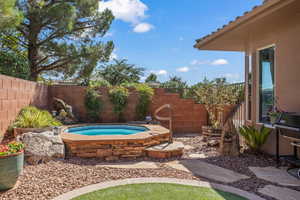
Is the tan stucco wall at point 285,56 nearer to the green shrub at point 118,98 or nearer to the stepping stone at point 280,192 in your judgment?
the stepping stone at point 280,192

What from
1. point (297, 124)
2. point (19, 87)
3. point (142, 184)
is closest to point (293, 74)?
point (297, 124)

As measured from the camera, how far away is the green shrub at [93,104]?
934 cm

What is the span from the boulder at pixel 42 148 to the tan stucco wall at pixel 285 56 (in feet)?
16.8

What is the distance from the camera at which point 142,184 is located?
11.9 ft

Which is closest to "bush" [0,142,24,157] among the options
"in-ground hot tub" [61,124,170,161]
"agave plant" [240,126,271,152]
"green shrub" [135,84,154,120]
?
"in-ground hot tub" [61,124,170,161]

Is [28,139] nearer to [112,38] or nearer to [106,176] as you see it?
[106,176]

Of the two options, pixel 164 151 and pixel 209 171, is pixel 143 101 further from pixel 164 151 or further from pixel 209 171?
pixel 209 171

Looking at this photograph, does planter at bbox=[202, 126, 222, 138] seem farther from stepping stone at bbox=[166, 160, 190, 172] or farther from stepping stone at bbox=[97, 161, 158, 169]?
stepping stone at bbox=[97, 161, 158, 169]

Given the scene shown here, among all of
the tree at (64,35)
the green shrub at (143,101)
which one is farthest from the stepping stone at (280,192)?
the tree at (64,35)

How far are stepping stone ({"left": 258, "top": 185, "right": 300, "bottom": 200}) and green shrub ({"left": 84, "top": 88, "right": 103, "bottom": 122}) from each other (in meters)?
7.15

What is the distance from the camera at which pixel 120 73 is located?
1519 cm

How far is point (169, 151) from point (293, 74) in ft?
10.8

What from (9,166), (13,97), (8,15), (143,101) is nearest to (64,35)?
(8,15)

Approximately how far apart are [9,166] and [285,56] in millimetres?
5923
